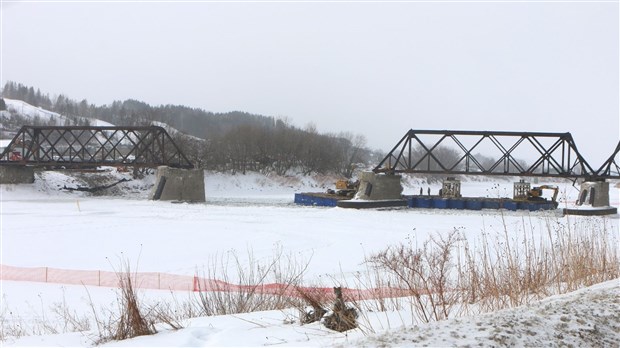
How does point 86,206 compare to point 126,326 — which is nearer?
point 126,326

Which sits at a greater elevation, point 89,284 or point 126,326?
point 126,326

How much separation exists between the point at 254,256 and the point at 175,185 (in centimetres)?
3549

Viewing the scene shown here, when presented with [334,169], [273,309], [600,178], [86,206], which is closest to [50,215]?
[86,206]

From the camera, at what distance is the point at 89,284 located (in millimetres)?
13859

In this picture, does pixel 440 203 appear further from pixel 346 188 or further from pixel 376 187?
pixel 346 188

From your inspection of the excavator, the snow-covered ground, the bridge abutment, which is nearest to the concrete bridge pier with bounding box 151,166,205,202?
the snow-covered ground

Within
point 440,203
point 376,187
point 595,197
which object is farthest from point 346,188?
point 595,197

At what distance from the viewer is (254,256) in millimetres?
18453

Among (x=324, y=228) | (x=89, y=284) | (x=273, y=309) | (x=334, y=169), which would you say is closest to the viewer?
(x=273, y=309)

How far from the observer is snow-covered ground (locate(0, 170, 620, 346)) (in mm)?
4585

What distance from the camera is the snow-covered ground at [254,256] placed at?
15.0ft

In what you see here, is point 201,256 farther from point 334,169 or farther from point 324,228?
point 334,169

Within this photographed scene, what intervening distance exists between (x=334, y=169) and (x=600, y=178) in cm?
5757

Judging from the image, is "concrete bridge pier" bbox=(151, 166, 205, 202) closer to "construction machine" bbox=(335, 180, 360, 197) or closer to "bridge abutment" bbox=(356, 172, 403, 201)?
"construction machine" bbox=(335, 180, 360, 197)
